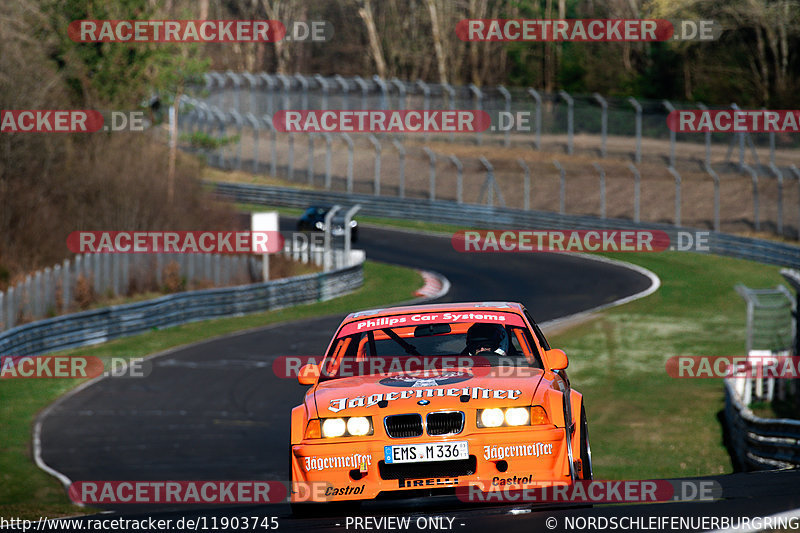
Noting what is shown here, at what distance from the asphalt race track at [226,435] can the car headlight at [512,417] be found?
52 centimetres

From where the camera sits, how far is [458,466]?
22.4ft

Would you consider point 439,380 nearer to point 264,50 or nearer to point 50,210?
point 50,210

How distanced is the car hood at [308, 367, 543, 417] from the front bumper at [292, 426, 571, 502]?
20 cm

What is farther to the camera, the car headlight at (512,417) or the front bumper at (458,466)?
the car headlight at (512,417)

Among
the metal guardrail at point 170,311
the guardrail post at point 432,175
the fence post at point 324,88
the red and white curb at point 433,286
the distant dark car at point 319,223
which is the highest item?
the fence post at point 324,88

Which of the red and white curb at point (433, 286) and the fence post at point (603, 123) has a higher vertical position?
the fence post at point (603, 123)

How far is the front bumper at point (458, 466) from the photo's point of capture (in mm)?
6809

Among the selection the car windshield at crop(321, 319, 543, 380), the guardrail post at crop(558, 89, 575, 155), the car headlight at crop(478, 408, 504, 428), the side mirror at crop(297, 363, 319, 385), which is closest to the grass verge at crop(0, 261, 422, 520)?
the side mirror at crop(297, 363, 319, 385)

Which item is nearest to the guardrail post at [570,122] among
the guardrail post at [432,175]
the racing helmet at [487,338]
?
the guardrail post at [432,175]

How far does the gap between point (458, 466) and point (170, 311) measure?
58.6 ft

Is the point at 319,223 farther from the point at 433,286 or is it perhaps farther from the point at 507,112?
the point at 507,112

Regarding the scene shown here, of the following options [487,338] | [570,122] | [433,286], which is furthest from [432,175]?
[487,338]

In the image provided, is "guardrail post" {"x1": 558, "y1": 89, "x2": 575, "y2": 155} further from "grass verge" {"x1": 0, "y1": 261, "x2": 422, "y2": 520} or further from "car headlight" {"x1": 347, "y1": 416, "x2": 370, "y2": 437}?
"car headlight" {"x1": 347, "y1": 416, "x2": 370, "y2": 437}

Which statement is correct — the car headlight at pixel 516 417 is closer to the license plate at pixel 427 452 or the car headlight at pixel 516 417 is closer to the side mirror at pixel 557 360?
the license plate at pixel 427 452
